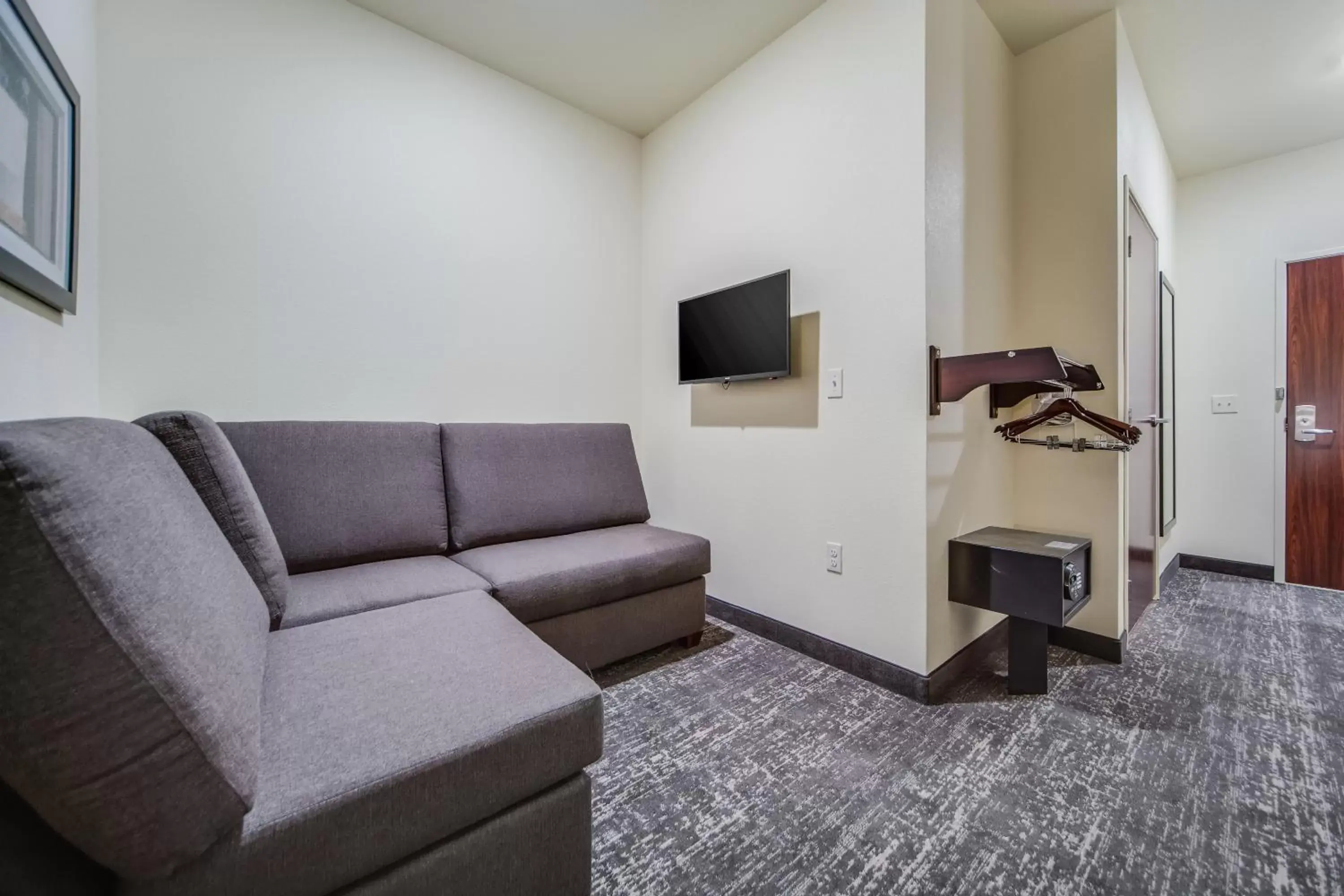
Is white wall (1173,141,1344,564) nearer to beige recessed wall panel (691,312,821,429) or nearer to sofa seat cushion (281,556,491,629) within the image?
beige recessed wall panel (691,312,821,429)

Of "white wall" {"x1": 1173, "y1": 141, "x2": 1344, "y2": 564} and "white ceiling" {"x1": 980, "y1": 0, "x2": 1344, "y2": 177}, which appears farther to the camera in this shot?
"white wall" {"x1": 1173, "y1": 141, "x2": 1344, "y2": 564}

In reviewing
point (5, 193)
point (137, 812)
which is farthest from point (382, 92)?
point (137, 812)


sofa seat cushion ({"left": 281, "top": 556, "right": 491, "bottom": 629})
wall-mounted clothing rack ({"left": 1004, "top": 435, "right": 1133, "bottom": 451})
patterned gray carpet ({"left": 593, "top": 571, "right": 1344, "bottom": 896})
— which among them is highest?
wall-mounted clothing rack ({"left": 1004, "top": 435, "right": 1133, "bottom": 451})

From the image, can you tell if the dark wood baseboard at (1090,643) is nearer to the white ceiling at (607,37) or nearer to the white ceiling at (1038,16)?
the white ceiling at (1038,16)

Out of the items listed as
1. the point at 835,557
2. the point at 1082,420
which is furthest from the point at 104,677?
the point at 1082,420

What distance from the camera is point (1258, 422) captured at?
3229 mm

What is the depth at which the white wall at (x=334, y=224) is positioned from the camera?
1.74 meters

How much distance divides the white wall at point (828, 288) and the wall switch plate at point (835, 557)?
29 mm

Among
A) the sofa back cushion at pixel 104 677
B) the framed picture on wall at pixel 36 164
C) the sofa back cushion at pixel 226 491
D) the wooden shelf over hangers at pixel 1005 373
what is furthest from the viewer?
the wooden shelf over hangers at pixel 1005 373

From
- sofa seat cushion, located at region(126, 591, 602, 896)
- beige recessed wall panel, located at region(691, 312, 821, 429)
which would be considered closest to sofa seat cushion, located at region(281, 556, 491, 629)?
sofa seat cushion, located at region(126, 591, 602, 896)

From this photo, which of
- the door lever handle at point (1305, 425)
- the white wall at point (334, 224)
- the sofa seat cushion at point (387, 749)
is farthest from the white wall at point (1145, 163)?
the sofa seat cushion at point (387, 749)

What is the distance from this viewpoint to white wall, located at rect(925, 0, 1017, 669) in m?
1.84

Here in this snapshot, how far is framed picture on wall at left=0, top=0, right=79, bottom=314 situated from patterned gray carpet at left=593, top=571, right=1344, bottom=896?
1808mm

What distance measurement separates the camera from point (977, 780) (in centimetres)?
140
